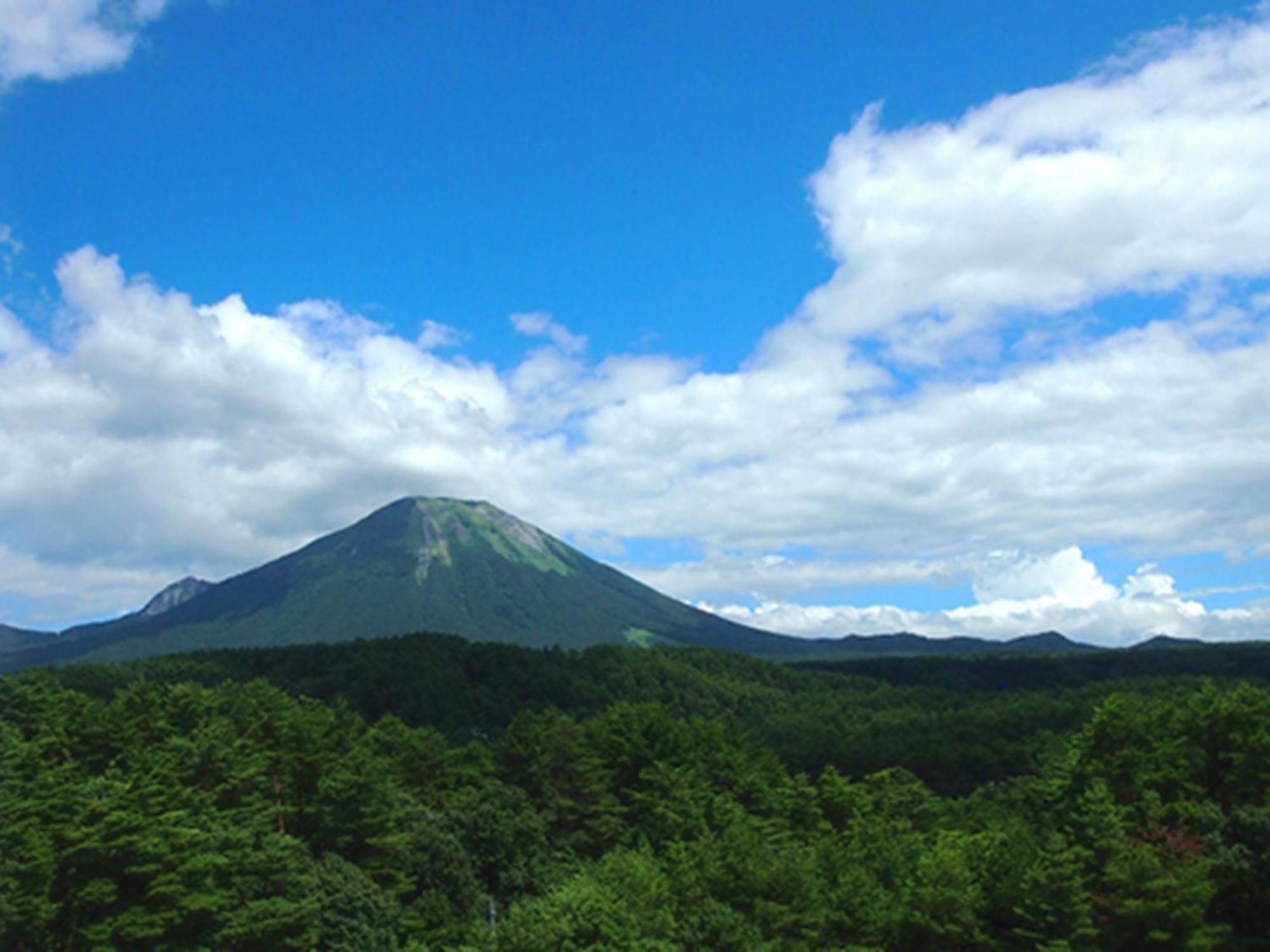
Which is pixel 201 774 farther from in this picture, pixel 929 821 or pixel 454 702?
pixel 454 702

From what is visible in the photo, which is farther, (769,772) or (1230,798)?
(769,772)

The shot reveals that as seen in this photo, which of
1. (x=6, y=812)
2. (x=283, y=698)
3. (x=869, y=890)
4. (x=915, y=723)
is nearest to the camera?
(x=6, y=812)

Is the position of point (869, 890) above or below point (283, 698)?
below

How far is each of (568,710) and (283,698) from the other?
7398 cm

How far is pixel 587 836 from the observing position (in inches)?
1969

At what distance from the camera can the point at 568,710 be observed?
126500mm

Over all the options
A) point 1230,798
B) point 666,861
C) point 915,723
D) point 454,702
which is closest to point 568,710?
point 454,702

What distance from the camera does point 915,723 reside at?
99.7 meters

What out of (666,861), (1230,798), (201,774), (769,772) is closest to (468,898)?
(666,861)

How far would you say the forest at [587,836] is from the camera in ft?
91.4

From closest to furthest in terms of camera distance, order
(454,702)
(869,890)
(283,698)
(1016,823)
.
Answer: (869,890), (1016,823), (283,698), (454,702)

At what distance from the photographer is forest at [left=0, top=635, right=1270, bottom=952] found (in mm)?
27859

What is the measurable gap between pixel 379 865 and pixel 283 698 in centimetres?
1960

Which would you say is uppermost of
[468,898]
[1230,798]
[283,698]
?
[283,698]
